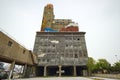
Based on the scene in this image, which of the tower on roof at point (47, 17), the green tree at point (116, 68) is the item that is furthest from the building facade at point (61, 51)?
the tower on roof at point (47, 17)

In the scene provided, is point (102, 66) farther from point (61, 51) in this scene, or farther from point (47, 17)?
point (47, 17)

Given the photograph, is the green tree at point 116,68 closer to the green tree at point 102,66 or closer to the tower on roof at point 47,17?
the green tree at point 102,66

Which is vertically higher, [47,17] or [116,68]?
[47,17]

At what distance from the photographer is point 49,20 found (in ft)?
185

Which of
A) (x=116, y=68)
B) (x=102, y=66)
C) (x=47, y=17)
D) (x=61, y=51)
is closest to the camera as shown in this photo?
(x=61, y=51)

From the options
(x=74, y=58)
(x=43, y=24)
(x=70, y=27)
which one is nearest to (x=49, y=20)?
(x=43, y=24)

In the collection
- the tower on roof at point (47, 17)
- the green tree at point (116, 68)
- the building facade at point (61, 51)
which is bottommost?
the green tree at point (116, 68)

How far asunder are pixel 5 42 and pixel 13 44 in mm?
2657

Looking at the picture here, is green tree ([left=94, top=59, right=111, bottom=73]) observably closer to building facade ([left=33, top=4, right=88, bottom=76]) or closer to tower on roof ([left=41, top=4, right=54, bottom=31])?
building facade ([left=33, top=4, right=88, bottom=76])

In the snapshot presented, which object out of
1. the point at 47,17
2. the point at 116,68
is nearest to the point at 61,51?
the point at 116,68

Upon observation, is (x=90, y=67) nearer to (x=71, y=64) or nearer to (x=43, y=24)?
(x=71, y=64)

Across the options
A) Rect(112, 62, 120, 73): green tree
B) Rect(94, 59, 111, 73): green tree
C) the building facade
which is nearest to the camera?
the building facade

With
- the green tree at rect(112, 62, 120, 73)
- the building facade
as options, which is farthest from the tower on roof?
the green tree at rect(112, 62, 120, 73)

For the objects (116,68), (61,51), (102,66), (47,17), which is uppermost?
(47,17)
